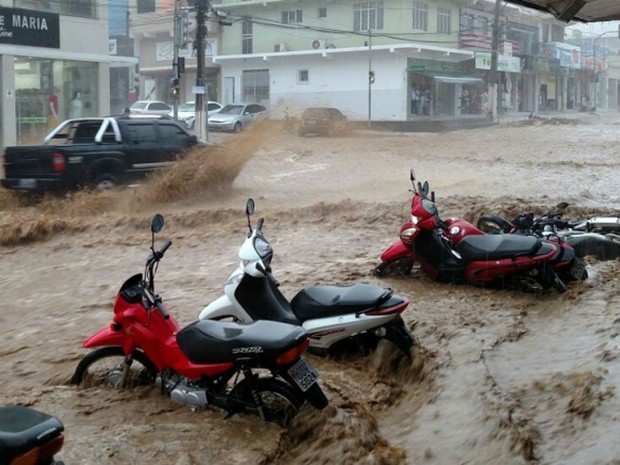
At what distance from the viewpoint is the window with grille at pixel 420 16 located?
44.3 m

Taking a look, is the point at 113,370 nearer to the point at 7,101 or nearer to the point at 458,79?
the point at 7,101

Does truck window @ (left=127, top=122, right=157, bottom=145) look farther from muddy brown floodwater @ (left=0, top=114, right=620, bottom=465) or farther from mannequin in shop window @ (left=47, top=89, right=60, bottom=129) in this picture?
mannequin in shop window @ (left=47, top=89, right=60, bottom=129)

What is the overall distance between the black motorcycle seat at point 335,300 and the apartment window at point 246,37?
1730 inches

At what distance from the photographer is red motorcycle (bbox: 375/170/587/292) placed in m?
7.64

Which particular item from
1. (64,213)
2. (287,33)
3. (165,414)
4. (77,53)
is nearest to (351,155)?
(77,53)

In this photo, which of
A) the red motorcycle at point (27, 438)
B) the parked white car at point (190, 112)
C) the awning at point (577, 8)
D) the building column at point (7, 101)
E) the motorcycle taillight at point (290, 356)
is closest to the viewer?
the red motorcycle at point (27, 438)

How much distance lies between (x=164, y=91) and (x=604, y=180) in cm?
3867

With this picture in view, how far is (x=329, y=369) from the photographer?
5992mm

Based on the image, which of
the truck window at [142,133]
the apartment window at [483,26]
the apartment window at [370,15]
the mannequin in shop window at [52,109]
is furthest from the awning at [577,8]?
the apartment window at [483,26]

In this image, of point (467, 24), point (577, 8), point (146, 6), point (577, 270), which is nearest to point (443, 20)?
point (467, 24)

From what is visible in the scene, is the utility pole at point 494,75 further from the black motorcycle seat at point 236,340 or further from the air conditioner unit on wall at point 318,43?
the black motorcycle seat at point 236,340

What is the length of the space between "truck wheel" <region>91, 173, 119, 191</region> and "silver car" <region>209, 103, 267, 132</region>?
20552 millimetres

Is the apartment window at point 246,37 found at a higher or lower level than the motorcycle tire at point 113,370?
higher

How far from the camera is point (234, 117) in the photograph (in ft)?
119
